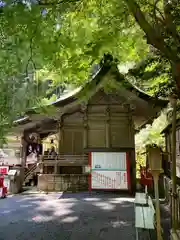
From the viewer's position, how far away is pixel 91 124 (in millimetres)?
11539

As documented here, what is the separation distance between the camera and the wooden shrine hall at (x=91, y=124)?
1026 cm

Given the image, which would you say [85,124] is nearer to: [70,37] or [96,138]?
[96,138]

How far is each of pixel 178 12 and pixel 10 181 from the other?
9.61 meters

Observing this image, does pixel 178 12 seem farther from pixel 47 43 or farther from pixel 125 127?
pixel 125 127

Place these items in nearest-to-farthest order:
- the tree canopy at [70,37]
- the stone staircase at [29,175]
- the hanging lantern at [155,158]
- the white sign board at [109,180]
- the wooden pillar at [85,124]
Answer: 1. the tree canopy at [70,37]
2. the hanging lantern at [155,158]
3. the white sign board at [109,180]
4. the wooden pillar at [85,124]
5. the stone staircase at [29,175]

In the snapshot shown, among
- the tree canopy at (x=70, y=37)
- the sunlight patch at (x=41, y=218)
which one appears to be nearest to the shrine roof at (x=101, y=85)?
the tree canopy at (x=70, y=37)

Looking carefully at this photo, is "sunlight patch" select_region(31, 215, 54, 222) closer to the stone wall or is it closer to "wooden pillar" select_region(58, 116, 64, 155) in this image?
the stone wall

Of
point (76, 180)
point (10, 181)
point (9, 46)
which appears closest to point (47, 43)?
point (9, 46)

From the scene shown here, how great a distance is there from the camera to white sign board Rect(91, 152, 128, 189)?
8.98 metres

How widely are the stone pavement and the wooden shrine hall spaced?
220cm

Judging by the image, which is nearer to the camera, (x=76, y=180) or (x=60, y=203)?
(x=60, y=203)

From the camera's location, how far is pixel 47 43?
9.83 feet

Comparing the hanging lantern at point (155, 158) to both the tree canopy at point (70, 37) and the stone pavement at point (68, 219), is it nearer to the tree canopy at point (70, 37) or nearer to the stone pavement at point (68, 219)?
the stone pavement at point (68, 219)

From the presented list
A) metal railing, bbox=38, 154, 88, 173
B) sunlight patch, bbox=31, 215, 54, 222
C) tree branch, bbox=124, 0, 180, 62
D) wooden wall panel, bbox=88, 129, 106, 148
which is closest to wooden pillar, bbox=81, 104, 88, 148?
wooden wall panel, bbox=88, 129, 106, 148
